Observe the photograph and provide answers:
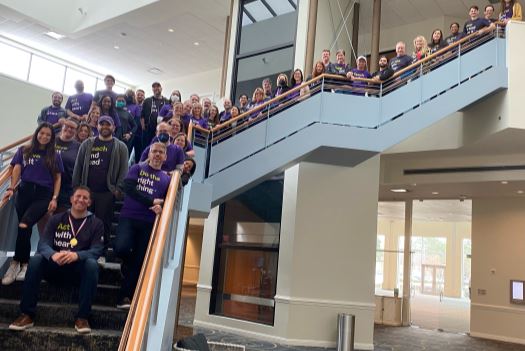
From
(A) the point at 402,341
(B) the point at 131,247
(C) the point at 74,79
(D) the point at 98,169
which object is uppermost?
(C) the point at 74,79

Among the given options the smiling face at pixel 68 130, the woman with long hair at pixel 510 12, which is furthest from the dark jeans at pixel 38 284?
the woman with long hair at pixel 510 12

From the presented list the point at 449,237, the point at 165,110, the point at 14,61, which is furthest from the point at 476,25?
the point at 449,237

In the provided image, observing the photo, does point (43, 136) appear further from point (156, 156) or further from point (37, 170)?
point (156, 156)

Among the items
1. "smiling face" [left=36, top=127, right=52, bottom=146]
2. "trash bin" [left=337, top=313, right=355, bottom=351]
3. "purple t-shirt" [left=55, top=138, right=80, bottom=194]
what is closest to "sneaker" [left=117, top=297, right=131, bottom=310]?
"purple t-shirt" [left=55, top=138, right=80, bottom=194]

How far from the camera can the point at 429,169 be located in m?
11.1

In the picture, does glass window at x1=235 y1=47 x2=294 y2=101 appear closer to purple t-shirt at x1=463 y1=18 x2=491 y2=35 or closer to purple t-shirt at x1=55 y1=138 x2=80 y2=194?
purple t-shirt at x1=463 y1=18 x2=491 y2=35

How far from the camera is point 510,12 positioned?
7980mm

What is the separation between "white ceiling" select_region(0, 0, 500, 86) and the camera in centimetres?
1109

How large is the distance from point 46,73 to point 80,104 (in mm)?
9674

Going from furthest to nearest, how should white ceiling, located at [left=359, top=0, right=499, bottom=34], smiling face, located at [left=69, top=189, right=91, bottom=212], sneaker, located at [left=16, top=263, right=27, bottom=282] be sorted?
white ceiling, located at [left=359, top=0, right=499, bottom=34] → sneaker, located at [left=16, top=263, right=27, bottom=282] → smiling face, located at [left=69, top=189, right=91, bottom=212]

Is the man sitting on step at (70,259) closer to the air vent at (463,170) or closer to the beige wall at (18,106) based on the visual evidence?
the air vent at (463,170)

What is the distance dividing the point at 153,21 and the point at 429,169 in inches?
308

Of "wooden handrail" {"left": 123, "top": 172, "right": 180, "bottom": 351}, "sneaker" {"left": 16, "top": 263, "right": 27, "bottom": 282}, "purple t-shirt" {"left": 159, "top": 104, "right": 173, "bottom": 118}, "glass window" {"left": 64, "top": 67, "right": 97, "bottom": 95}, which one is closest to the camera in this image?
"wooden handrail" {"left": 123, "top": 172, "right": 180, "bottom": 351}

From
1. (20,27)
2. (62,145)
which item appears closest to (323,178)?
(62,145)
